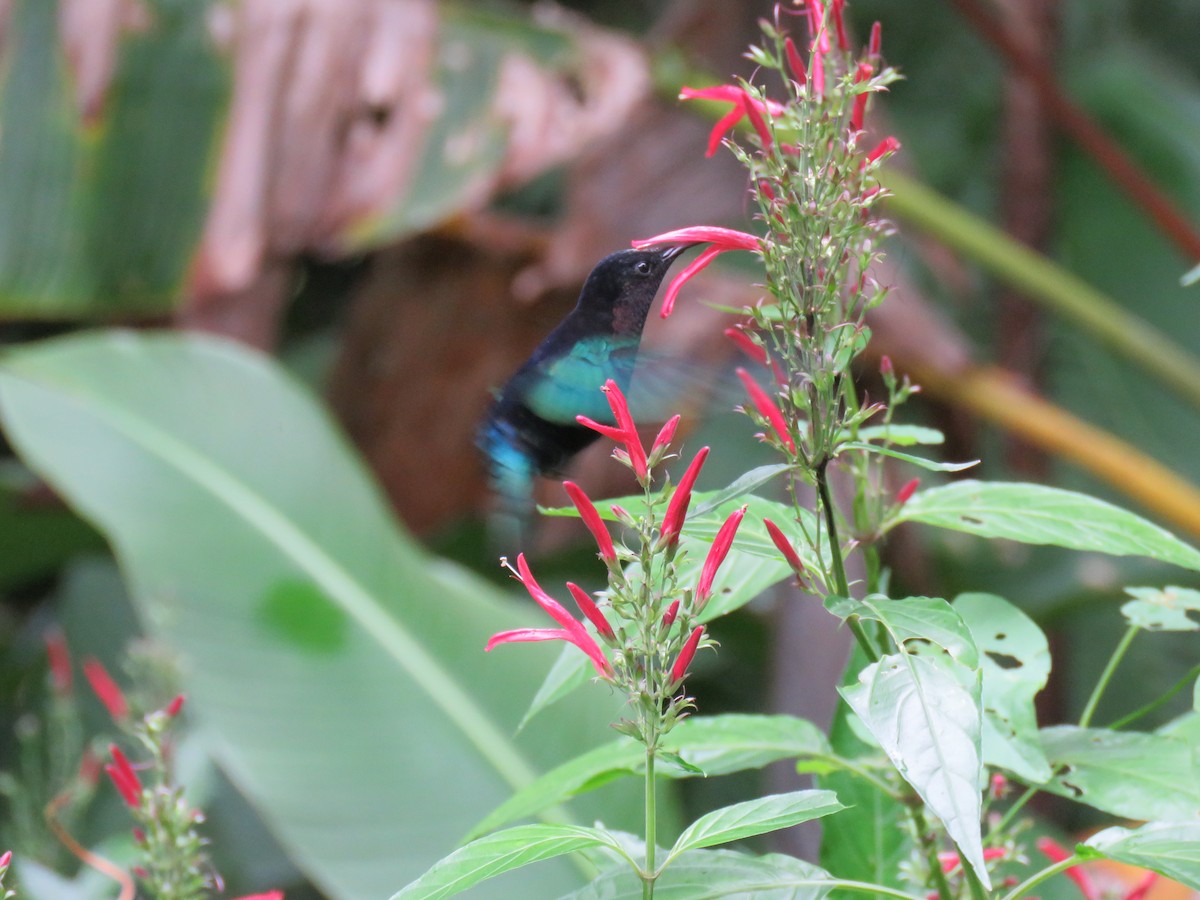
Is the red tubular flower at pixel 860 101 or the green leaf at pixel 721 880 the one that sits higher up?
the red tubular flower at pixel 860 101

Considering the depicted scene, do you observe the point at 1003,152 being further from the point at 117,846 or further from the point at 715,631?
the point at 117,846

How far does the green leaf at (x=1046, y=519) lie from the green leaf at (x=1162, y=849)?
0.35 feet

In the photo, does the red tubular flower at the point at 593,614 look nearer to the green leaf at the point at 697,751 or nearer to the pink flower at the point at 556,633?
the pink flower at the point at 556,633

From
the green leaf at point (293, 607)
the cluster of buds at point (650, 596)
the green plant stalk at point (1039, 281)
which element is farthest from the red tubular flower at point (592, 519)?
the green plant stalk at point (1039, 281)

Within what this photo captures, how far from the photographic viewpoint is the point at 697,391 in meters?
0.65

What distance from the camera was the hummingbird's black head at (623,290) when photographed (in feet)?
2.02

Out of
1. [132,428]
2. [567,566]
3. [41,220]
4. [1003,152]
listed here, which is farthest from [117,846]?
[1003,152]

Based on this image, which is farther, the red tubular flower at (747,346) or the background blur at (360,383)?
the background blur at (360,383)

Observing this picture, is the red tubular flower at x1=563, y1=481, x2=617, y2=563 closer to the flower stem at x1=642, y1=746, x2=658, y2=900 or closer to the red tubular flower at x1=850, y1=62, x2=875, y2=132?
the flower stem at x1=642, y1=746, x2=658, y2=900

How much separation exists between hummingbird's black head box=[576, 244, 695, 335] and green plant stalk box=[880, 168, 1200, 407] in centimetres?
141

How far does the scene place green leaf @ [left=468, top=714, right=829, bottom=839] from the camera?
56 cm

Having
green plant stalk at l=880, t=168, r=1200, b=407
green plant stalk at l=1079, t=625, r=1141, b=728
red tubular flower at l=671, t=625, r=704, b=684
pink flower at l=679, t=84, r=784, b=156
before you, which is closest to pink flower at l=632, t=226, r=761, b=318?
pink flower at l=679, t=84, r=784, b=156

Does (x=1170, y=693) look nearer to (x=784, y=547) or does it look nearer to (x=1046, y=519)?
(x=1046, y=519)

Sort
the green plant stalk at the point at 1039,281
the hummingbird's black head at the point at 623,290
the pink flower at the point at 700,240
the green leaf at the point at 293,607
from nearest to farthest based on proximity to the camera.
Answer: the pink flower at the point at 700,240, the hummingbird's black head at the point at 623,290, the green leaf at the point at 293,607, the green plant stalk at the point at 1039,281
